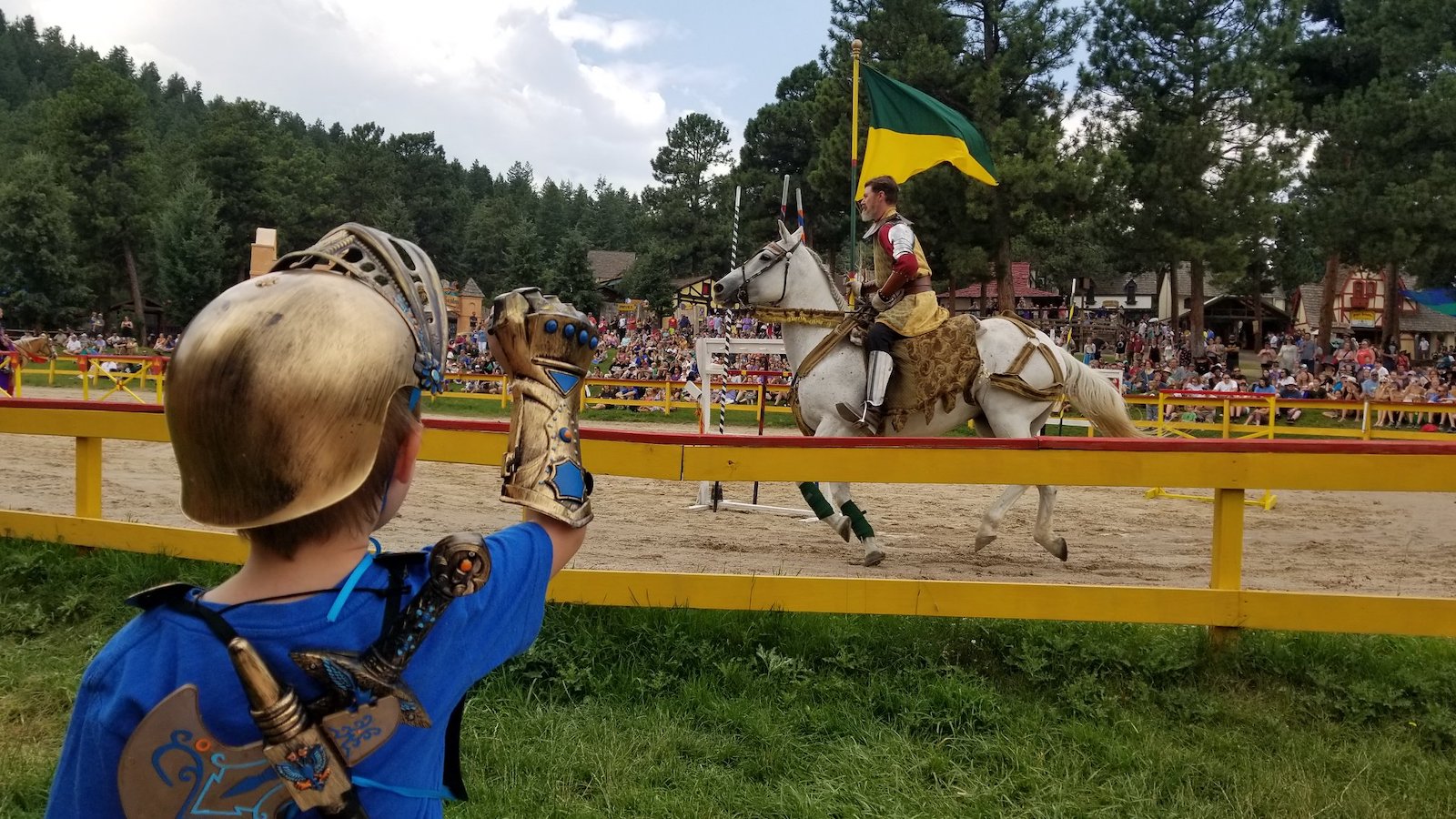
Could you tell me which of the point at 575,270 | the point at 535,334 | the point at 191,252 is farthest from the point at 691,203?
the point at 535,334

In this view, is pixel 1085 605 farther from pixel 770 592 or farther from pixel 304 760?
pixel 304 760

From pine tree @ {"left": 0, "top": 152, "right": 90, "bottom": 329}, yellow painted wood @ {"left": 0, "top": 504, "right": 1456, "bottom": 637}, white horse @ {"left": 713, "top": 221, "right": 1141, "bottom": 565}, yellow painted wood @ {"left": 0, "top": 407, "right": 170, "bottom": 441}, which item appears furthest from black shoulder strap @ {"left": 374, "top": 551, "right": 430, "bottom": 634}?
pine tree @ {"left": 0, "top": 152, "right": 90, "bottom": 329}

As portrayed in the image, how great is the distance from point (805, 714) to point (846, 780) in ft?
1.60

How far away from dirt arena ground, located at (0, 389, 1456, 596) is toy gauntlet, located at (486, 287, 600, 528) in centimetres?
456

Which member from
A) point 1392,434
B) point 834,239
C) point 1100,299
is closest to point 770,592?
point 1392,434

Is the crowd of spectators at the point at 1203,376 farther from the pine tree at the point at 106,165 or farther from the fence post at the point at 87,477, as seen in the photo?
the pine tree at the point at 106,165

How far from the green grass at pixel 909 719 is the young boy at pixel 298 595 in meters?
2.13

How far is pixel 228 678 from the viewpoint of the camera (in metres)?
1.25

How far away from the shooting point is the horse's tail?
782cm

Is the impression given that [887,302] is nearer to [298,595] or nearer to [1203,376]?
[298,595]

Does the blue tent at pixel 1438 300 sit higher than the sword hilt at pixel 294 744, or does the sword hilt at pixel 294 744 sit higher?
the blue tent at pixel 1438 300

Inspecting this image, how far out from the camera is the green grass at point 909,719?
3393mm

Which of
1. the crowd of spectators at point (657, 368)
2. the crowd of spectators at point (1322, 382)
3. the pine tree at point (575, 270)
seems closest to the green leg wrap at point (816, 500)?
the crowd of spectators at point (657, 368)

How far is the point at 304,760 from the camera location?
1243mm
